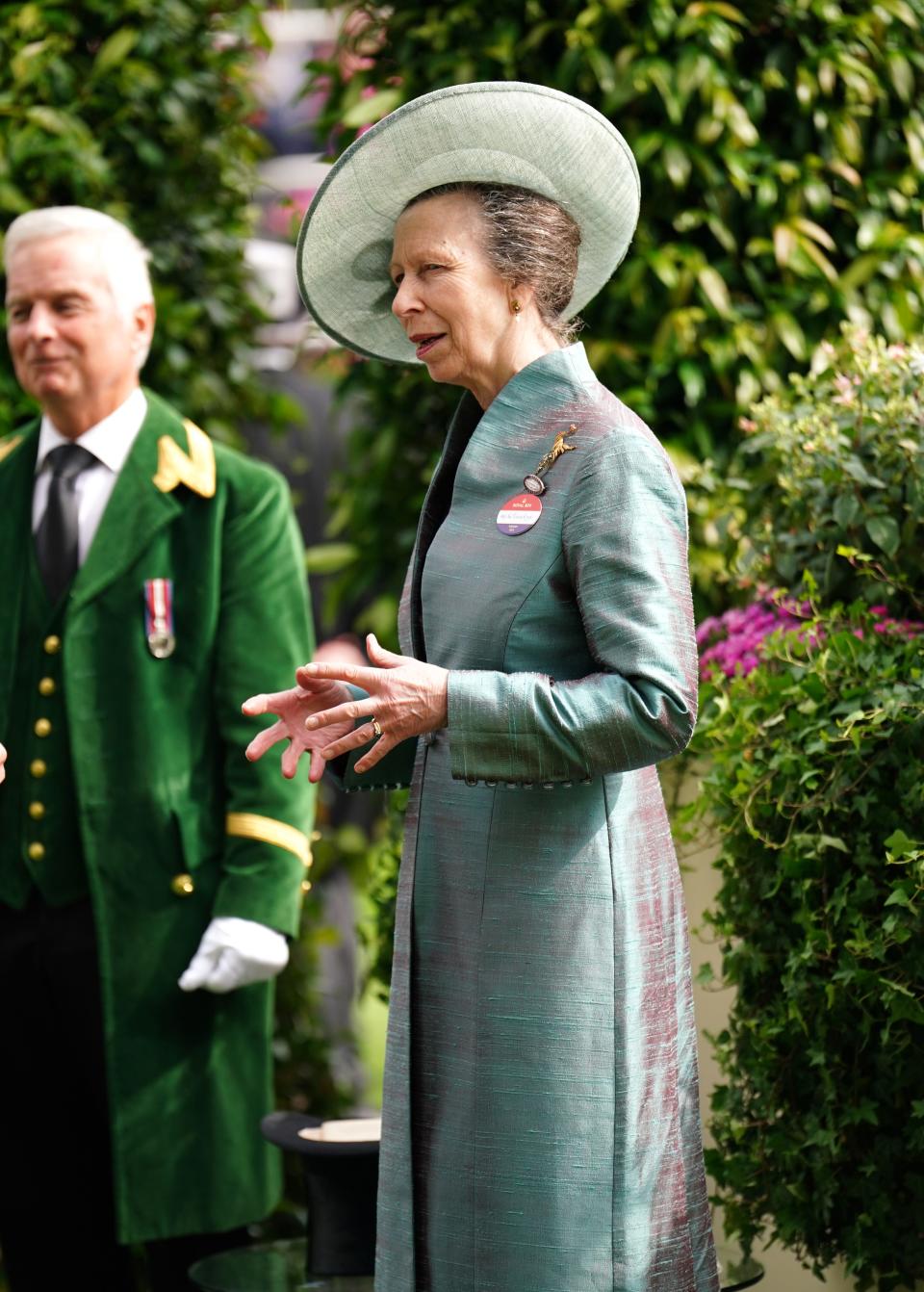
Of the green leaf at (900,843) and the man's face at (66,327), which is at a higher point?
the man's face at (66,327)

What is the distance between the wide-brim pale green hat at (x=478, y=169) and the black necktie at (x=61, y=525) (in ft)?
2.91

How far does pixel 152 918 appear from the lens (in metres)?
3.01

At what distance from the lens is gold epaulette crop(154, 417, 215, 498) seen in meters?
3.10

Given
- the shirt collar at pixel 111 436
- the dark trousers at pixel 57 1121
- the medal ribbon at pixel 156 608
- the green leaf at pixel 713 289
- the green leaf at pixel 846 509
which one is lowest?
the dark trousers at pixel 57 1121

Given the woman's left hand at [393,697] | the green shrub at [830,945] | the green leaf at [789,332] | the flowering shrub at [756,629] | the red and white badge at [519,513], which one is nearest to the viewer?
the woman's left hand at [393,697]

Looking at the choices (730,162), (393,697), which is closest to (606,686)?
(393,697)

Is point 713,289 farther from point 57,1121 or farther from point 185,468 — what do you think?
point 57,1121

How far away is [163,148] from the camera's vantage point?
428 cm

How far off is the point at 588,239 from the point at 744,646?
80 cm

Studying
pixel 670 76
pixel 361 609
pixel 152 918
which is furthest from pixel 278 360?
pixel 152 918

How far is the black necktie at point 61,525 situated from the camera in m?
3.08

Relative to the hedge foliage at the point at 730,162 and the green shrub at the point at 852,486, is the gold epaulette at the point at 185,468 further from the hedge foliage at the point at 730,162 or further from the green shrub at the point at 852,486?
the green shrub at the point at 852,486

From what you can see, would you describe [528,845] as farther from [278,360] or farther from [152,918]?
[278,360]

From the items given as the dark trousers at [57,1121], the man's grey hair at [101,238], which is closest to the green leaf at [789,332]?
the man's grey hair at [101,238]
